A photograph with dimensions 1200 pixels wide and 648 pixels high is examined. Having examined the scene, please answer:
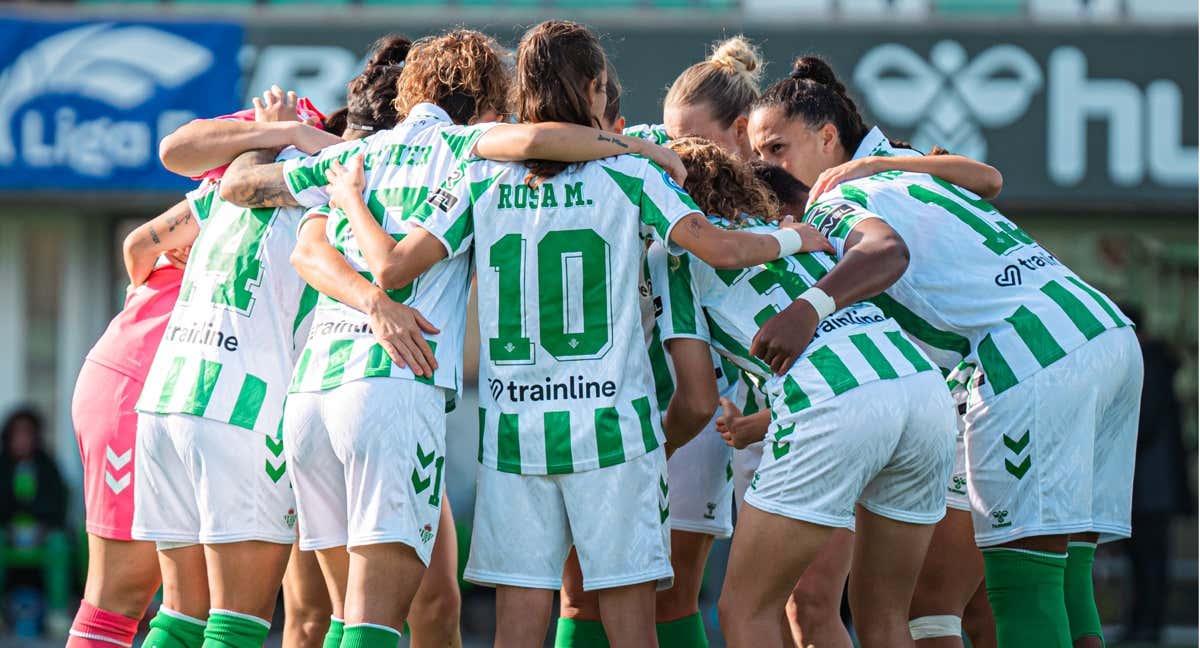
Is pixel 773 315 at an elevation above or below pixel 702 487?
above

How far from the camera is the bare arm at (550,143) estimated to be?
13.4ft

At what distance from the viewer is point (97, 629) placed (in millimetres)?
4652

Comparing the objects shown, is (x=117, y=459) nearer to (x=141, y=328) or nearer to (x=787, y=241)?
(x=141, y=328)

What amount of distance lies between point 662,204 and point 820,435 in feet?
2.44

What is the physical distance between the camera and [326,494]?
166 inches

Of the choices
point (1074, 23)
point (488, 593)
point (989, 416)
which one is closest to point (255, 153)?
point (989, 416)

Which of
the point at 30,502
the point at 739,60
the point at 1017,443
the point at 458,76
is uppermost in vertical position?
the point at 739,60

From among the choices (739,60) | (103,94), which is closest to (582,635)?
(739,60)

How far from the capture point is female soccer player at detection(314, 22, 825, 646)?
412 centimetres

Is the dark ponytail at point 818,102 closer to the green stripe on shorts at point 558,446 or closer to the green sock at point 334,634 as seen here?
the green stripe on shorts at point 558,446

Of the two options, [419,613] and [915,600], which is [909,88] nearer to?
[915,600]

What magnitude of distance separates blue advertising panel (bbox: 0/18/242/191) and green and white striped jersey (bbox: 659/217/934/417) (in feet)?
21.7

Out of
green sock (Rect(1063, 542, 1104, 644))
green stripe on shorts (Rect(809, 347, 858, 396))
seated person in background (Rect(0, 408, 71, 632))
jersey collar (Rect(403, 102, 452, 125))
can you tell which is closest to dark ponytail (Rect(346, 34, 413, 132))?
jersey collar (Rect(403, 102, 452, 125))

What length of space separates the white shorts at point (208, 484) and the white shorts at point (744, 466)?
1418 millimetres
